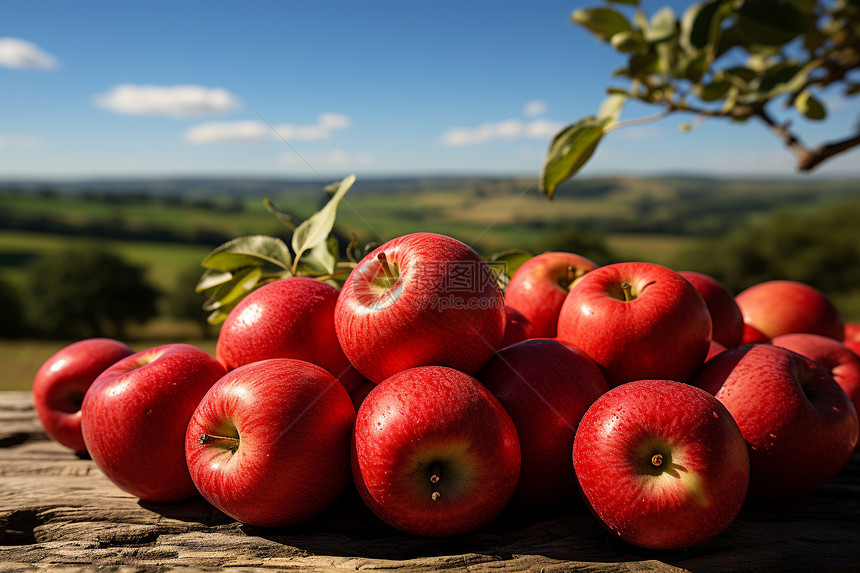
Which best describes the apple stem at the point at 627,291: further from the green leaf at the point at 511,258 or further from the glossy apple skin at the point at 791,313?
Answer: the glossy apple skin at the point at 791,313

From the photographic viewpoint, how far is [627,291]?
166cm

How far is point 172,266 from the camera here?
36.4 m

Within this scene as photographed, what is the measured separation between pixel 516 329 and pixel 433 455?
28.1 inches

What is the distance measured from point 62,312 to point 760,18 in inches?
1178

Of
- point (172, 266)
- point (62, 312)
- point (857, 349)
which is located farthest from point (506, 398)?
point (172, 266)

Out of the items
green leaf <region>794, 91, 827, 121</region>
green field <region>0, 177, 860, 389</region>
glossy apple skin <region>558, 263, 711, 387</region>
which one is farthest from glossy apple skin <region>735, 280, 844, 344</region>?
green field <region>0, 177, 860, 389</region>

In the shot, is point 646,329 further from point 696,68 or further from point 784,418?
point 696,68

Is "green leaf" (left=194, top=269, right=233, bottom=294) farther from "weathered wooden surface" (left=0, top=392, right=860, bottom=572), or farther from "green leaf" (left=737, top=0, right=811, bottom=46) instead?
"green leaf" (left=737, top=0, right=811, bottom=46)

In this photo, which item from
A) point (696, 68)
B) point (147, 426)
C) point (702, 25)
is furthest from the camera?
point (696, 68)

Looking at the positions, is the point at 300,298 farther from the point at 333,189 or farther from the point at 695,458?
the point at 695,458

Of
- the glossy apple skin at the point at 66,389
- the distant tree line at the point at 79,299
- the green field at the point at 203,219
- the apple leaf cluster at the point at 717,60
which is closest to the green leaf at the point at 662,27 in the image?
the apple leaf cluster at the point at 717,60

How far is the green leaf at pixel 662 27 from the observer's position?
2.04 metres

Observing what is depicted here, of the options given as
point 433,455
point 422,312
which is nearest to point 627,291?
point 422,312

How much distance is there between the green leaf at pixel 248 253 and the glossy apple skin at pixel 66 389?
0.48 meters
